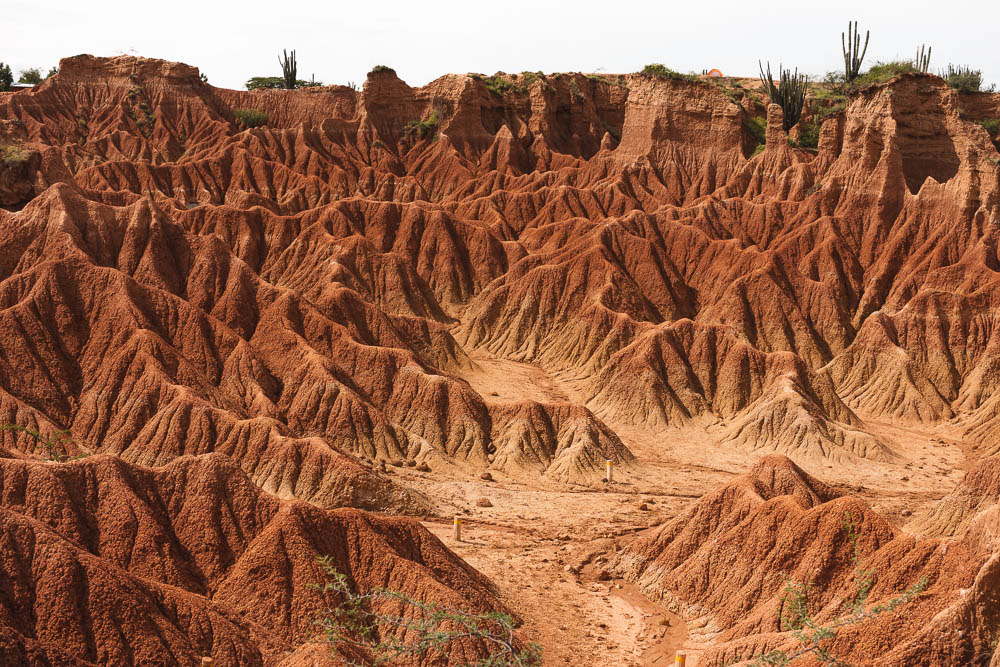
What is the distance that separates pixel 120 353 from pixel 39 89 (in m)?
80.2

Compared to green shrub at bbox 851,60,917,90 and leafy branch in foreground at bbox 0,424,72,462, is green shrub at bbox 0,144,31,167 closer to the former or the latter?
leafy branch in foreground at bbox 0,424,72,462

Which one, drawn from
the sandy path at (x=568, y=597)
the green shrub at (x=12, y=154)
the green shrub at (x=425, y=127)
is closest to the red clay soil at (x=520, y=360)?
the green shrub at (x=12, y=154)

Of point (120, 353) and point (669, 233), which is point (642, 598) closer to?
point (120, 353)

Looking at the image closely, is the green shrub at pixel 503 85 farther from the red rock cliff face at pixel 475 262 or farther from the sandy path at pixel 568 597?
the sandy path at pixel 568 597

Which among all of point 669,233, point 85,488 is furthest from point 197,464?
point 669,233

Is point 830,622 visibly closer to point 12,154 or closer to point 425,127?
point 12,154

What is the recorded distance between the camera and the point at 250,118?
386ft

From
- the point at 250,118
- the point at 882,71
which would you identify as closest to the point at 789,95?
the point at 882,71

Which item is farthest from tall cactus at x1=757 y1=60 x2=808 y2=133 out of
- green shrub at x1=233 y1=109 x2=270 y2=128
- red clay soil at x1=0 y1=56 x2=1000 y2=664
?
green shrub at x1=233 y1=109 x2=270 y2=128

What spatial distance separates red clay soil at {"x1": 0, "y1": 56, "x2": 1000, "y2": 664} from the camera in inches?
1081

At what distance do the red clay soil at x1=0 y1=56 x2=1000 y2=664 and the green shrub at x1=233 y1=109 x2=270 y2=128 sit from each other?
422 inches

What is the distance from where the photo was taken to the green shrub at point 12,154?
61375mm

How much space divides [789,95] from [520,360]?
44.5 metres

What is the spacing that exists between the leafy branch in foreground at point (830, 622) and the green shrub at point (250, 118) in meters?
99.6
